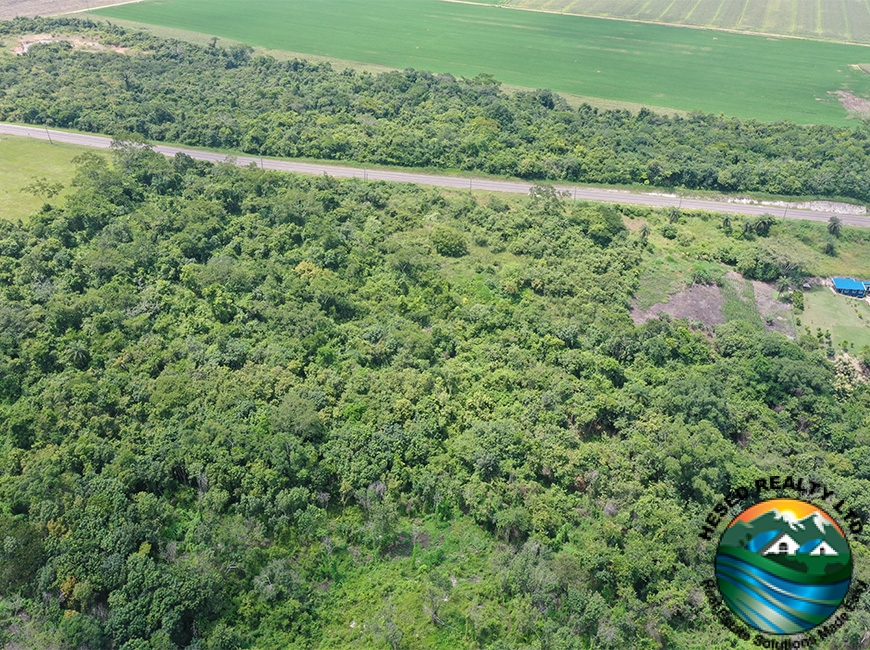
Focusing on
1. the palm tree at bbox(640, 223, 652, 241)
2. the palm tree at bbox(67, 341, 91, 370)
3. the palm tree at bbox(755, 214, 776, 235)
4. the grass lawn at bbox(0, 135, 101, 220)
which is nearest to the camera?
the palm tree at bbox(67, 341, 91, 370)

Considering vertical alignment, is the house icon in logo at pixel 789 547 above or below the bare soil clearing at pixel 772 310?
above

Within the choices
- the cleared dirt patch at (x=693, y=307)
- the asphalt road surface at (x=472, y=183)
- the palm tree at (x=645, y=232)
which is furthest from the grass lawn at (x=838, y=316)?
the palm tree at (x=645, y=232)

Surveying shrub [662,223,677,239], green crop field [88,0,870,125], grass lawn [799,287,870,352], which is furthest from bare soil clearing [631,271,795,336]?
green crop field [88,0,870,125]

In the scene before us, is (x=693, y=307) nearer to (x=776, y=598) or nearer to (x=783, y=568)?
(x=783, y=568)

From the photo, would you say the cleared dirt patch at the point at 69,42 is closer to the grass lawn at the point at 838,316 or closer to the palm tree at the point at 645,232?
the palm tree at the point at 645,232

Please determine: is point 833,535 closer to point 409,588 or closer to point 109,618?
point 409,588

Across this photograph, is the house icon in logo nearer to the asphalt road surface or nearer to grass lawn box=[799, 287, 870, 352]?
grass lawn box=[799, 287, 870, 352]

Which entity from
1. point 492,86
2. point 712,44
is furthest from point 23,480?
point 712,44
